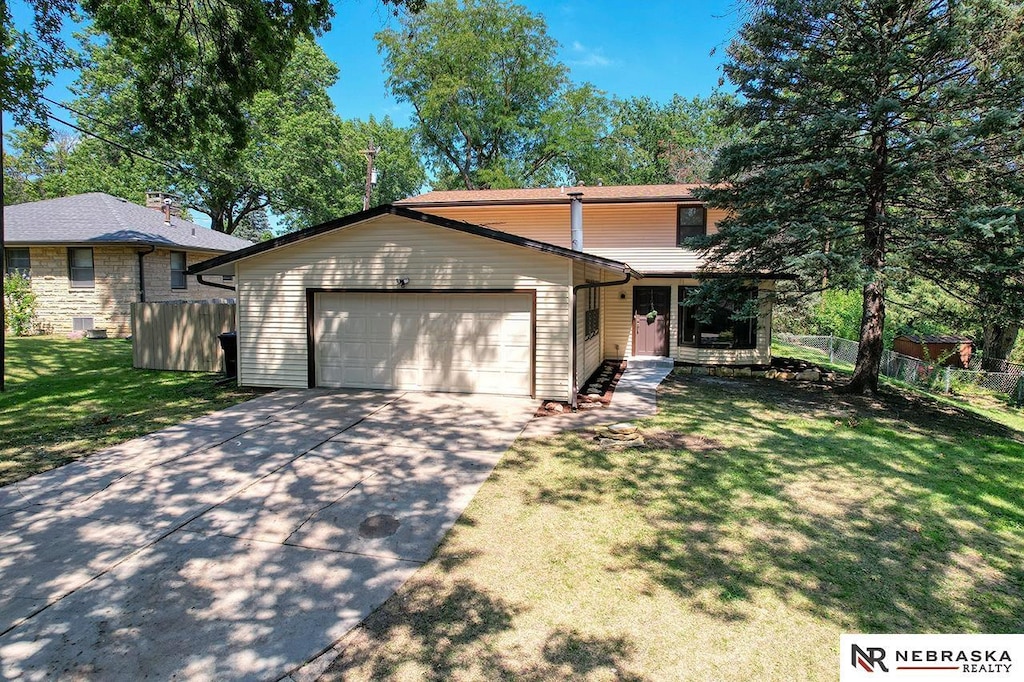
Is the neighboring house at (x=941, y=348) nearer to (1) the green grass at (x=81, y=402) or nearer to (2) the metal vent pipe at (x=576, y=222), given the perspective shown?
(2) the metal vent pipe at (x=576, y=222)

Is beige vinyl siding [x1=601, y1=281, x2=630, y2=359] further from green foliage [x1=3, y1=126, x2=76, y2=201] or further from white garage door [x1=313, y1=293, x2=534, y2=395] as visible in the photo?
green foliage [x1=3, y1=126, x2=76, y2=201]

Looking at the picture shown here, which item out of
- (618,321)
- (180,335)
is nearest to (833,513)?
(618,321)

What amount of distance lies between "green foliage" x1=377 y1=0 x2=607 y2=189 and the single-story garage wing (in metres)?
21.0

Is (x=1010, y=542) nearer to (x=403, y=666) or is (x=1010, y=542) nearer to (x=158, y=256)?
(x=403, y=666)

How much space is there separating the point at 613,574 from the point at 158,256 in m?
20.9

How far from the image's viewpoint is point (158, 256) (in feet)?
63.7

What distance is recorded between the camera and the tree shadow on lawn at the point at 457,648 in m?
3.18

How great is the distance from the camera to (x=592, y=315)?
13.3m

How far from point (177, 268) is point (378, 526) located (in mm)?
19612

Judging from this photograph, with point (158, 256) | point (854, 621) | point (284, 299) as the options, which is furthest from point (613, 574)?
point (158, 256)

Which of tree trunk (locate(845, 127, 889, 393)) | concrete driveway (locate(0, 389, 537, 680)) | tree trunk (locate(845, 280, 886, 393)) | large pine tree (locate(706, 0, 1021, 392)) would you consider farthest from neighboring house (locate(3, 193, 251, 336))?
tree trunk (locate(845, 280, 886, 393))

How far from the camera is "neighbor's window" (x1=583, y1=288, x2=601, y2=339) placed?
1248 cm

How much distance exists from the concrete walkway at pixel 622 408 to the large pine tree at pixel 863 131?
3.42 metres

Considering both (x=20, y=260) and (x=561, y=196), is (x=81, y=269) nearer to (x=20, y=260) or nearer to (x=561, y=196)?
(x=20, y=260)
